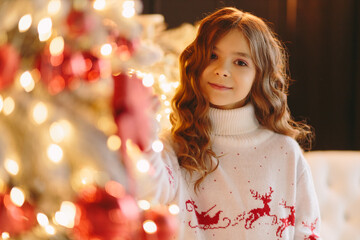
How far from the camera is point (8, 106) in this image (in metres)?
0.51

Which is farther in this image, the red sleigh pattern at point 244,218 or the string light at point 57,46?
the red sleigh pattern at point 244,218

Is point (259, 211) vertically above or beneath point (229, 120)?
beneath

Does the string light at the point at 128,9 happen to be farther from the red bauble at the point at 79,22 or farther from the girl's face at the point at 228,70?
the girl's face at the point at 228,70

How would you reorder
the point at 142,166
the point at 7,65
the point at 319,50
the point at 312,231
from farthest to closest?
the point at 319,50
the point at 312,231
the point at 142,166
the point at 7,65

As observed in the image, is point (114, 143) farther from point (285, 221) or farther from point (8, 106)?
point (285, 221)

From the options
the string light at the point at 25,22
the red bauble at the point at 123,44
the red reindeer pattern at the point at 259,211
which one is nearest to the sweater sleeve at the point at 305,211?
the red reindeer pattern at the point at 259,211

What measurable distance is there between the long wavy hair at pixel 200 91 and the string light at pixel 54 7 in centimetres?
78

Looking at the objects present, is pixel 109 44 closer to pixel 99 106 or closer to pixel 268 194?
pixel 99 106

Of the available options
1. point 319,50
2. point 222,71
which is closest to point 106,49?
point 222,71

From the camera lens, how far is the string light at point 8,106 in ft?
1.67

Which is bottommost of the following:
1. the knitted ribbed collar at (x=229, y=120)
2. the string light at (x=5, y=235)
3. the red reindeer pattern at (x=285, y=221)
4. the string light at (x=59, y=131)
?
the red reindeer pattern at (x=285, y=221)

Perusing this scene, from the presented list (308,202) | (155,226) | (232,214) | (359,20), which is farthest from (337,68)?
(155,226)

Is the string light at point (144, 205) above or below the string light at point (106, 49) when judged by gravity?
below

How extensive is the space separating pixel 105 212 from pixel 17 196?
11cm
